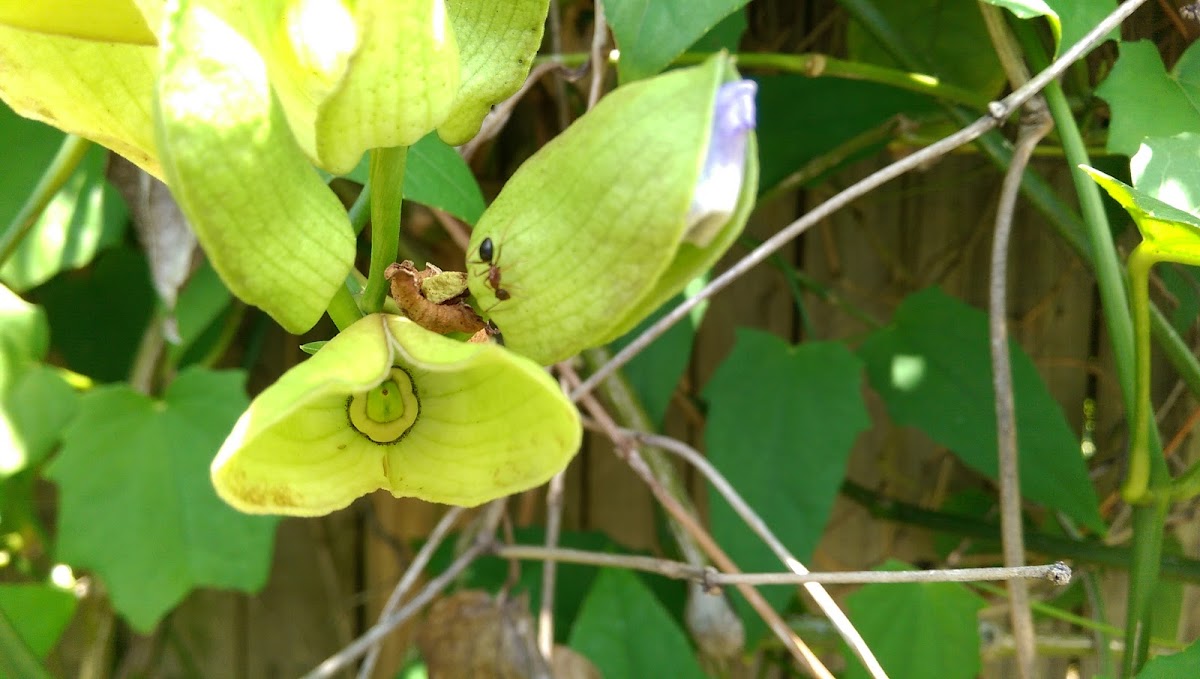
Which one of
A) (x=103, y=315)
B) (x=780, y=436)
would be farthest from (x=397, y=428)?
(x=103, y=315)

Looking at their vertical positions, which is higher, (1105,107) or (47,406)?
(1105,107)

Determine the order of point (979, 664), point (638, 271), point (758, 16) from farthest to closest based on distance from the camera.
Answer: point (758, 16) → point (979, 664) → point (638, 271)

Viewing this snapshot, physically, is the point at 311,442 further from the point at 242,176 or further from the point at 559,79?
the point at 559,79

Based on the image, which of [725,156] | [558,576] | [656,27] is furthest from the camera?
[558,576]

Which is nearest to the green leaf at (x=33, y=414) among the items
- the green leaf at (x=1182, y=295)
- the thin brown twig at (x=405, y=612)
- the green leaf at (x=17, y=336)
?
the green leaf at (x=17, y=336)

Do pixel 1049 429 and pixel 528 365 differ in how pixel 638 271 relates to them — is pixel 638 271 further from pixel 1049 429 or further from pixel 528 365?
pixel 1049 429

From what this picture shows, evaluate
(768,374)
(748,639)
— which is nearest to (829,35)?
(768,374)
